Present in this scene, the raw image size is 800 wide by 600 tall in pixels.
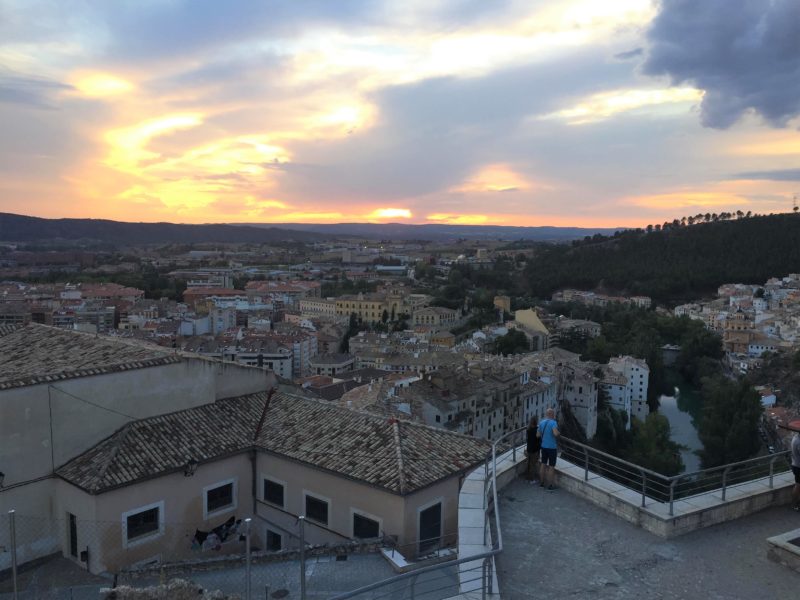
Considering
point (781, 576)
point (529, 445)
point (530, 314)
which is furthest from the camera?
point (530, 314)

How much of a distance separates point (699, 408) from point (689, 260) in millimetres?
64923

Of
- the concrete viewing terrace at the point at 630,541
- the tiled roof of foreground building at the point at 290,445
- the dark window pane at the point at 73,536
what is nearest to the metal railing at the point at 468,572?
the concrete viewing terrace at the point at 630,541

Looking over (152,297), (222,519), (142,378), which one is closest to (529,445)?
(222,519)

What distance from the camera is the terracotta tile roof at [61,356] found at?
33.0ft

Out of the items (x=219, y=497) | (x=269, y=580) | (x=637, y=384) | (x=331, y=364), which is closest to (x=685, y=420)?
(x=637, y=384)

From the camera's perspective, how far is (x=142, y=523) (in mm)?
9867

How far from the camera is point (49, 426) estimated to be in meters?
9.84

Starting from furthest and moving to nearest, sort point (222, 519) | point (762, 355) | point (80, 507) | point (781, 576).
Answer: point (762, 355) < point (222, 519) < point (80, 507) < point (781, 576)

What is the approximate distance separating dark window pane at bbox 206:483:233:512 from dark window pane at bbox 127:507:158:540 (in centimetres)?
95

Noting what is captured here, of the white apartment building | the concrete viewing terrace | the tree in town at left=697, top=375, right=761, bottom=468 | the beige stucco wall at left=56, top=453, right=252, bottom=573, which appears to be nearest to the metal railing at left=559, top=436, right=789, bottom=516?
the concrete viewing terrace

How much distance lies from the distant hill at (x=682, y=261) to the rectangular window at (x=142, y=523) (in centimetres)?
9316

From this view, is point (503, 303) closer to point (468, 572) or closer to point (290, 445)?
point (290, 445)

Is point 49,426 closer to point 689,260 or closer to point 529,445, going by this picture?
point 529,445

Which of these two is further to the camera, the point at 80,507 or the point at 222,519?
the point at 222,519
